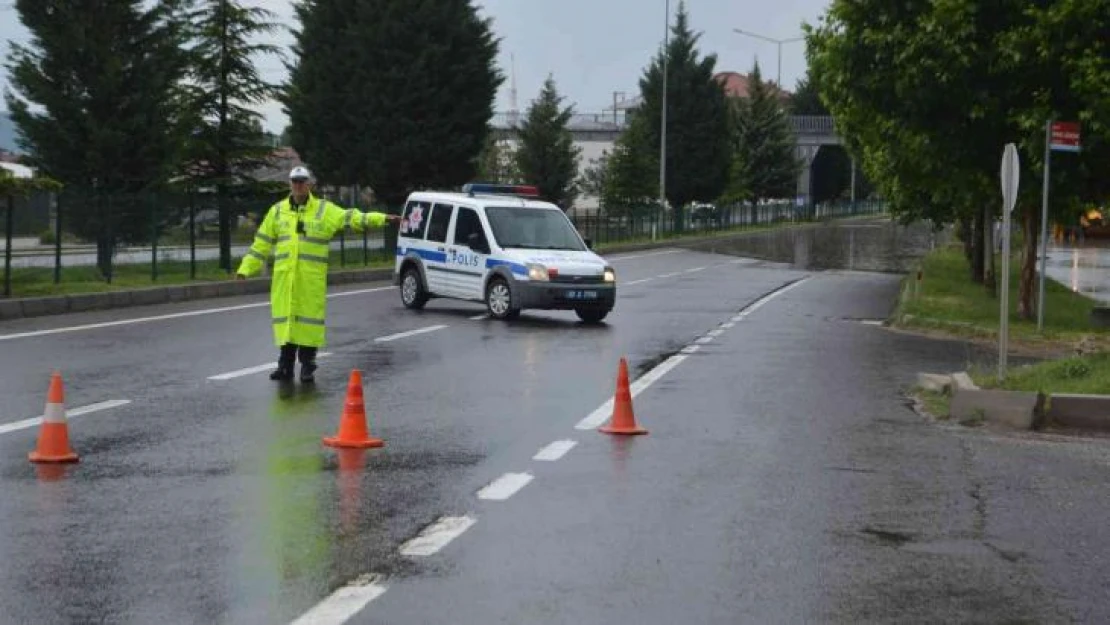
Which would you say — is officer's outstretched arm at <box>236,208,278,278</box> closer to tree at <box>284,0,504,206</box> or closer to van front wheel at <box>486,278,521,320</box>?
van front wheel at <box>486,278,521,320</box>

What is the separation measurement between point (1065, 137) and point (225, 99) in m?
18.7

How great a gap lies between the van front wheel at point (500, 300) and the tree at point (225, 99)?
36.8 ft

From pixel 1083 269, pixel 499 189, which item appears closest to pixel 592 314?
pixel 499 189

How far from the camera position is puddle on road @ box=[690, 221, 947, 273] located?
161ft

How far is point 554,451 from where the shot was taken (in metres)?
10.2

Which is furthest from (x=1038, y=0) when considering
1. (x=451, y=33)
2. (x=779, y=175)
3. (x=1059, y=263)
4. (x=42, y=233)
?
(x=779, y=175)

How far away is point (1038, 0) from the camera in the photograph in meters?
21.8

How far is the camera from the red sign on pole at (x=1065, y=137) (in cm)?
1981

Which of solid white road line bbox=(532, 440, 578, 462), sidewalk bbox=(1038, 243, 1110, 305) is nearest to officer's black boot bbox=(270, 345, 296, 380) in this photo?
solid white road line bbox=(532, 440, 578, 462)

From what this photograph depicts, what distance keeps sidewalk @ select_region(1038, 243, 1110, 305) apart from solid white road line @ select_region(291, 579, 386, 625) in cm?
2708

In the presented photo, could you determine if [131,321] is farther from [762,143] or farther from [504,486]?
[762,143]

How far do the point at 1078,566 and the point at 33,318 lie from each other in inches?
683

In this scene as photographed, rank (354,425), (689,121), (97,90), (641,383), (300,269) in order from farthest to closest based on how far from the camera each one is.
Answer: (689,121), (97,90), (641,383), (300,269), (354,425)

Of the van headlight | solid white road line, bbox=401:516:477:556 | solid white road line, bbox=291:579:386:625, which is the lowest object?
solid white road line, bbox=401:516:477:556
